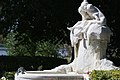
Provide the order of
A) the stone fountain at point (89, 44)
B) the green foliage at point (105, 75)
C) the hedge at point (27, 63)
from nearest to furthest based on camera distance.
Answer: the green foliage at point (105, 75) < the stone fountain at point (89, 44) < the hedge at point (27, 63)

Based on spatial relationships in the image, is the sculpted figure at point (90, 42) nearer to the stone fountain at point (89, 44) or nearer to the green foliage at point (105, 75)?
the stone fountain at point (89, 44)

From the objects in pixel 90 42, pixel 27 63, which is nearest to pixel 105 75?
pixel 90 42

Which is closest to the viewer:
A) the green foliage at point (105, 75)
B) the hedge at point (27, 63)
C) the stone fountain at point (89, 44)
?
the green foliage at point (105, 75)

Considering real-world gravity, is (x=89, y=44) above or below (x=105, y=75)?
above

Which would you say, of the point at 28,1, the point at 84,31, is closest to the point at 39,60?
the point at 28,1

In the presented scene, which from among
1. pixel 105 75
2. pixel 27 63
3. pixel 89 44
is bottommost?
pixel 27 63

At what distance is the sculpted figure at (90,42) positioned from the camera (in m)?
10.8

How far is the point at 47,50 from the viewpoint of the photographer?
1342 inches

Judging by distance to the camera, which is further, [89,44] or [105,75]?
[89,44]

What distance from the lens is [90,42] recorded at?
10.9 metres

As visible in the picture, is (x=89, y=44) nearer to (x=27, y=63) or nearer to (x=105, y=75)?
(x=105, y=75)

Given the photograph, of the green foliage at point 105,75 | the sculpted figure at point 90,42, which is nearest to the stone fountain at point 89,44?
the sculpted figure at point 90,42

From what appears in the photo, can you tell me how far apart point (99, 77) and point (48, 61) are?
582 inches

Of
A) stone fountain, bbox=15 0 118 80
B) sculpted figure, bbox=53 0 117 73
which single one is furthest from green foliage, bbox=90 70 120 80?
sculpted figure, bbox=53 0 117 73
